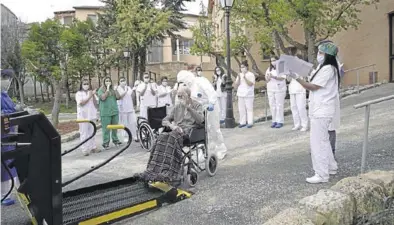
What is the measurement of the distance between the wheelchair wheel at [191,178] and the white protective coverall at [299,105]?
15.1ft

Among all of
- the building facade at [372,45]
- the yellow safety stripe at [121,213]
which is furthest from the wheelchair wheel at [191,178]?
the building facade at [372,45]

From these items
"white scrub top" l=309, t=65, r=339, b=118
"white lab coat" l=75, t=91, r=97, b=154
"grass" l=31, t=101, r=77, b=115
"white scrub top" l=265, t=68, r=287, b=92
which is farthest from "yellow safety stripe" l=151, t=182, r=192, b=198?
"grass" l=31, t=101, r=77, b=115

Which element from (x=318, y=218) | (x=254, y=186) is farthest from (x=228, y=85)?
(x=318, y=218)

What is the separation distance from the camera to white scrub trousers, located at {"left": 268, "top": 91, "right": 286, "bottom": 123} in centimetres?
1039

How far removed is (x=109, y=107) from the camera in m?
9.21

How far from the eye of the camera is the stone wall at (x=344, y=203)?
3429 mm

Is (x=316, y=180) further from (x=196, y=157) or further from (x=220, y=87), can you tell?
(x=220, y=87)

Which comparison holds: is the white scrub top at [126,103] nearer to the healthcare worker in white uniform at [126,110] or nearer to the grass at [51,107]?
the healthcare worker in white uniform at [126,110]

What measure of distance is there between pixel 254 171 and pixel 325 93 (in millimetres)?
1702

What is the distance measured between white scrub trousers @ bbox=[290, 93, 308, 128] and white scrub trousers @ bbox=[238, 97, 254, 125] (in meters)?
1.27

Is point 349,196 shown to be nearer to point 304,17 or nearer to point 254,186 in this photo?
point 254,186

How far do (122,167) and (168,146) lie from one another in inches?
89.2

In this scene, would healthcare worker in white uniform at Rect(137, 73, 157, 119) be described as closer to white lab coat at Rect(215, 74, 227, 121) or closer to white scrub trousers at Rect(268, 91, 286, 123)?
white lab coat at Rect(215, 74, 227, 121)

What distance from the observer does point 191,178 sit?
18.2 feet
